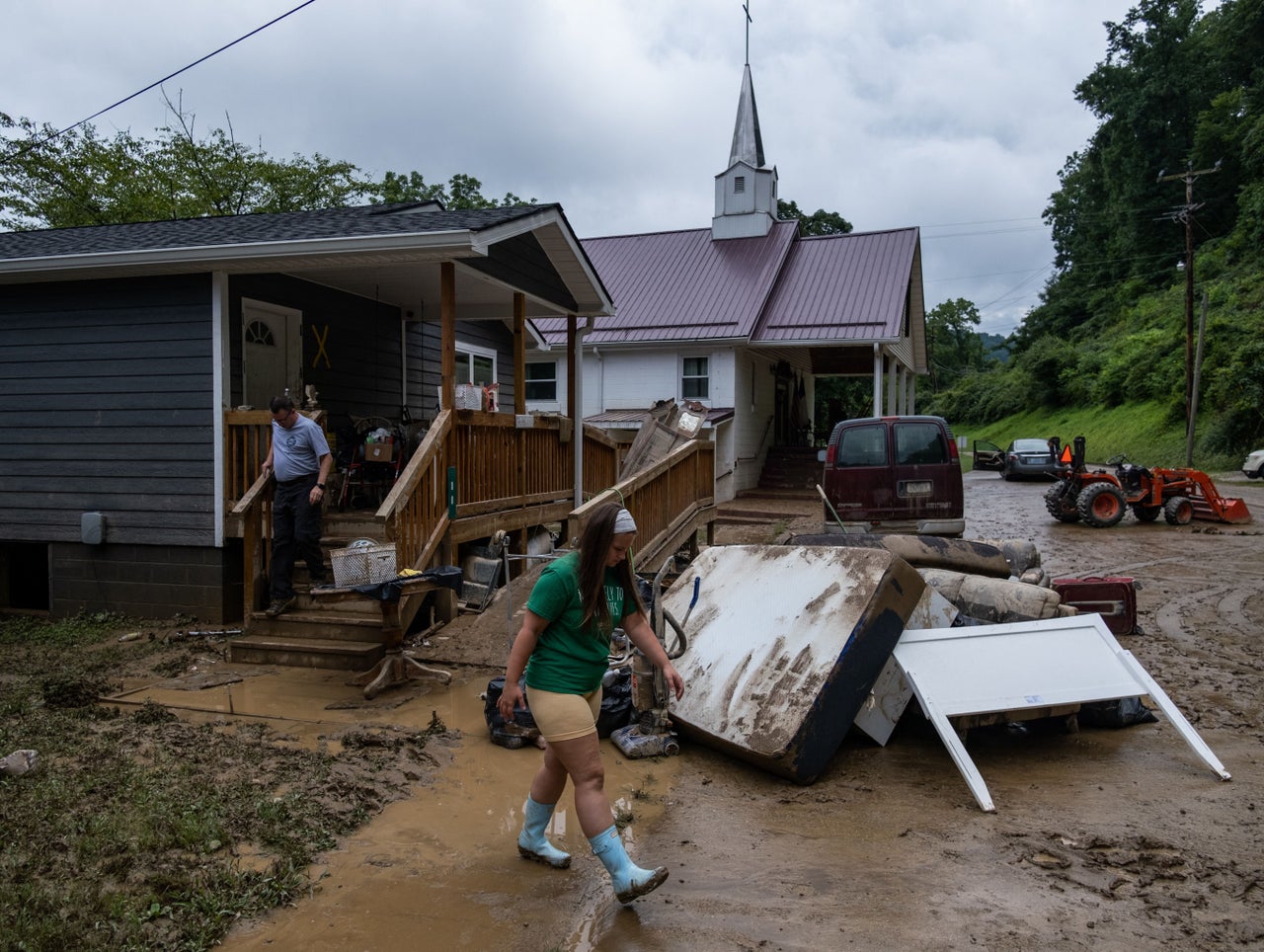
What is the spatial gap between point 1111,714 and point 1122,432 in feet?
109

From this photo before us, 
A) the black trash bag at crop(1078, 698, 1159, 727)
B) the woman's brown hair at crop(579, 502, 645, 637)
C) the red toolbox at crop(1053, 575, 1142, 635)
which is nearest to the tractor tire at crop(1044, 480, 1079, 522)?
the red toolbox at crop(1053, 575, 1142, 635)

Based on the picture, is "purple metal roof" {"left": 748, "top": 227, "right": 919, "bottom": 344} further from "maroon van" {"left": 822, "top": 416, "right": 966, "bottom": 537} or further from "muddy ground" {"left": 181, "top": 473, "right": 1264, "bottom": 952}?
"muddy ground" {"left": 181, "top": 473, "right": 1264, "bottom": 952}

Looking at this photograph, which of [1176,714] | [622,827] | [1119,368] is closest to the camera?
[622,827]

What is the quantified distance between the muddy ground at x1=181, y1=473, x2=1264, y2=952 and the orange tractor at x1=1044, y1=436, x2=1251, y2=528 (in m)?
10.5

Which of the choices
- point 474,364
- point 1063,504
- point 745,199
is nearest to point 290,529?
point 474,364

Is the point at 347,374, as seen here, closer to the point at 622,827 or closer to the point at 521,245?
the point at 521,245

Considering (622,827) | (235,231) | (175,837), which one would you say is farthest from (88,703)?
(235,231)

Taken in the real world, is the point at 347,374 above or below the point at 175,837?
above

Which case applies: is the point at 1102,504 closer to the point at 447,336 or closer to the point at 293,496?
the point at 447,336

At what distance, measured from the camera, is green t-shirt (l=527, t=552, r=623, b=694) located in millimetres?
3412

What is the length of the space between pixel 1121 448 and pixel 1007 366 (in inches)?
1170

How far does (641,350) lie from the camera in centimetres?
2141

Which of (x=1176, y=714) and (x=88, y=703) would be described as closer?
(x=1176, y=714)

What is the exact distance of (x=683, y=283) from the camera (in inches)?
896
